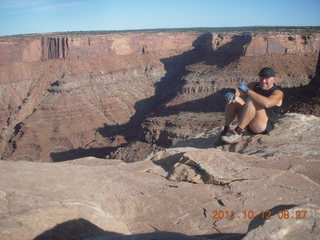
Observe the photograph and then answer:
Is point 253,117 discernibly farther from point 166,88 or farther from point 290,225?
point 166,88

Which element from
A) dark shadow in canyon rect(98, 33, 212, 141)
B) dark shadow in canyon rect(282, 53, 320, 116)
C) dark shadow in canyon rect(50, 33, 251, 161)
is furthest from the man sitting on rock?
dark shadow in canyon rect(98, 33, 212, 141)

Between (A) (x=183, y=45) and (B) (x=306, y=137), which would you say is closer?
(B) (x=306, y=137)

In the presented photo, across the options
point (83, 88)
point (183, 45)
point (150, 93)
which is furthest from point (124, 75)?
point (183, 45)

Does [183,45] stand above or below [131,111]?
above

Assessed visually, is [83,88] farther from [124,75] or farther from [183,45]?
[183,45]

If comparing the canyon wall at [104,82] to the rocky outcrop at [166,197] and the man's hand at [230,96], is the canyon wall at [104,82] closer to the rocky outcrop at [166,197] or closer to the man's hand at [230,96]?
the man's hand at [230,96]

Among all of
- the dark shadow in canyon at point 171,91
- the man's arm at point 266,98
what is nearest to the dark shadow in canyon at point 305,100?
the dark shadow in canyon at point 171,91
